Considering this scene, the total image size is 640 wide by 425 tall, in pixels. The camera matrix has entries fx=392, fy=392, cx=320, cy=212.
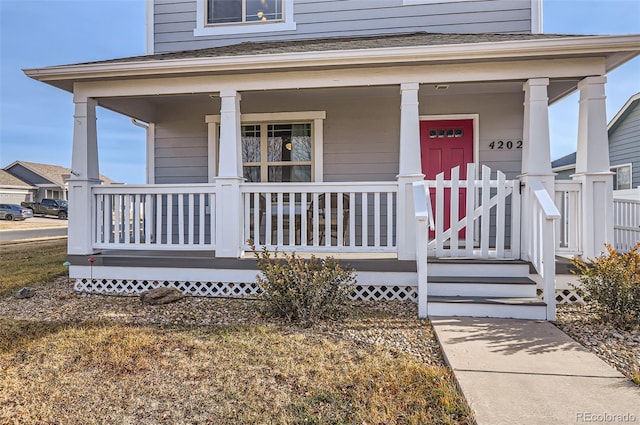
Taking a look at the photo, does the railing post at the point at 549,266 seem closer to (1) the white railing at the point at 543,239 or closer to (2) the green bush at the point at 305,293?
(1) the white railing at the point at 543,239

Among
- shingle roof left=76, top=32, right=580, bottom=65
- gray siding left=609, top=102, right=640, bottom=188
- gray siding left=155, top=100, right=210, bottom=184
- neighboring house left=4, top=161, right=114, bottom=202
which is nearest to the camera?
shingle roof left=76, top=32, right=580, bottom=65

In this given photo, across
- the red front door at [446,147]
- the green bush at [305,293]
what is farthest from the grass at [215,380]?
the red front door at [446,147]

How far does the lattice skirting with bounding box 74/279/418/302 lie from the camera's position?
4.79m

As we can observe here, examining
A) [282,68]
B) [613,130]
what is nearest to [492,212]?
[282,68]

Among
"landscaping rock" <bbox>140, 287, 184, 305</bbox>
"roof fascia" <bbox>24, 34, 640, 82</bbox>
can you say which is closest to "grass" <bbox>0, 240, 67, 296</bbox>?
"landscaping rock" <bbox>140, 287, 184, 305</bbox>

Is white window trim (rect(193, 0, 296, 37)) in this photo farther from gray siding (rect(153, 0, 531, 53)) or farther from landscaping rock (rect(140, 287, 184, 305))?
landscaping rock (rect(140, 287, 184, 305))

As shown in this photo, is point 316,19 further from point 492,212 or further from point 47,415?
point 47,415

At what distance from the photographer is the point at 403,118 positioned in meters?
4.68

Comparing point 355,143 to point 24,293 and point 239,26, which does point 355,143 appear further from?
point 24,293

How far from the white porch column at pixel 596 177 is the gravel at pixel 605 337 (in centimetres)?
83

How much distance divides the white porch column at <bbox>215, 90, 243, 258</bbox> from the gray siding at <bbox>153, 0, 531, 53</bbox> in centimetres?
277

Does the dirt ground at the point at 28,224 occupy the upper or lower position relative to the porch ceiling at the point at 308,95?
lower

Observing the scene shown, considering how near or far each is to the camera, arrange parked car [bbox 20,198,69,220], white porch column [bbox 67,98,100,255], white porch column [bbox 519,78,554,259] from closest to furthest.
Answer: white porch column [bbox 519,78,554,259] < white porch column [bbox 67,98,100,255] < parked car [bbox 20,198,69,220]

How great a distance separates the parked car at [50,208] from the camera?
30453 millimetres
